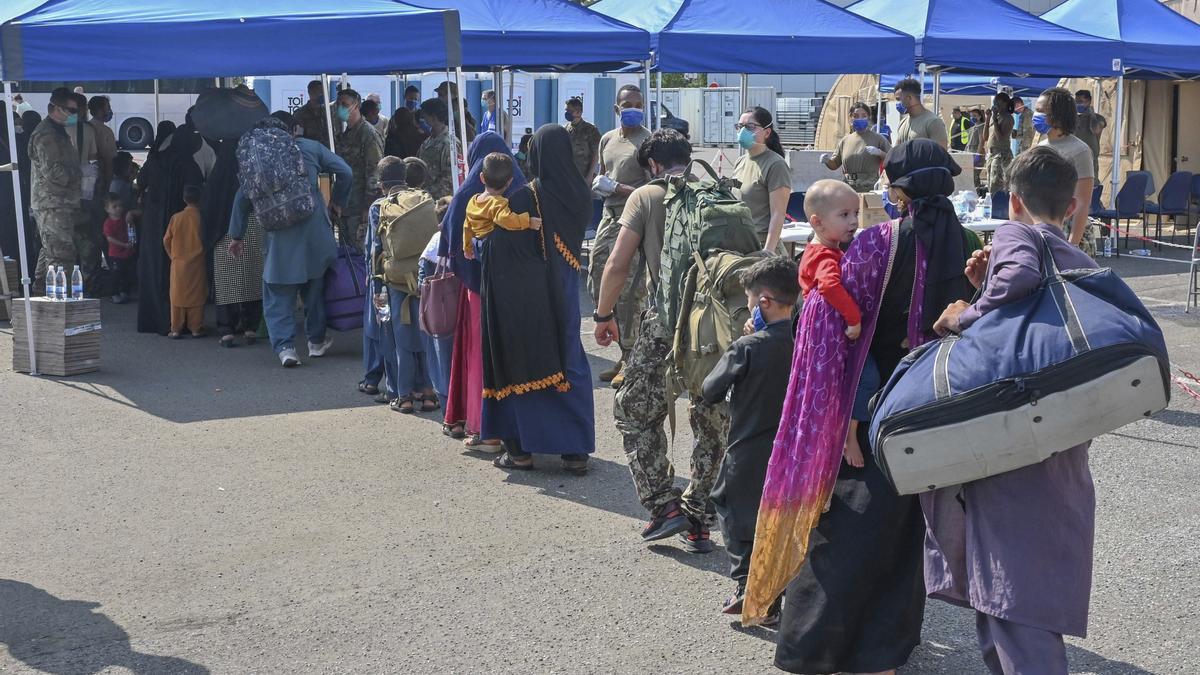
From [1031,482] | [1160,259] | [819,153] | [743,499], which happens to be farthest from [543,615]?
[1160,259]

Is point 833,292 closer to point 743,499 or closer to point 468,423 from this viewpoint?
point 743,499

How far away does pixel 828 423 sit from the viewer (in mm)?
3734

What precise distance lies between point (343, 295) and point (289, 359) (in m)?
0.62

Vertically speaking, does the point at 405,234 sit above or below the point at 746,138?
below

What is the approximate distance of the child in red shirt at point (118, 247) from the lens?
468 inches

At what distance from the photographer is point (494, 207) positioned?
6.38 metres

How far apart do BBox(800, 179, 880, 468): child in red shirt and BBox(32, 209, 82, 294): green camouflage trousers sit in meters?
9.19

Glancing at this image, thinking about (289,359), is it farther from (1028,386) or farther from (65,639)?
(1028,386)

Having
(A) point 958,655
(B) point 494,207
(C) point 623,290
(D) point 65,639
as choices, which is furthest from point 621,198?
(D) point 65,639

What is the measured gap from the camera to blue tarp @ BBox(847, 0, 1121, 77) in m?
14.5

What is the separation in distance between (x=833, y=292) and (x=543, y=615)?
1.79 metres

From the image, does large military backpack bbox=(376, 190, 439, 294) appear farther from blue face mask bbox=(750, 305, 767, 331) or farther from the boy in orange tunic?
blue face mask bbox=(750, 305, 767, 331)

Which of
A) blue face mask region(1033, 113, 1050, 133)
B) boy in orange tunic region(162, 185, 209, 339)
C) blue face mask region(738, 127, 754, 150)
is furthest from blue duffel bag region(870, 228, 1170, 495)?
boy in orange tunic region(162, 185, 209, 339)

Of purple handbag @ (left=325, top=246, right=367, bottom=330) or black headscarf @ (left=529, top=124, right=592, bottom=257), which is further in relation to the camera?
purple handbag @ (left=325, top=246, right=367, bottom=330)
